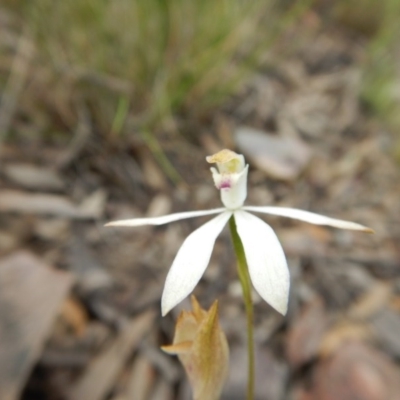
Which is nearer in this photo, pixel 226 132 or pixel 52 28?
pixel 52 28

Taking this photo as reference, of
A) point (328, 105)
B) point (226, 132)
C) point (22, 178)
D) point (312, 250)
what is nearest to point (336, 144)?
point (328, 105)

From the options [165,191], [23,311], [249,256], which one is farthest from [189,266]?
[165,191]

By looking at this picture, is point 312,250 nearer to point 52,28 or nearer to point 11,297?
point 11,297

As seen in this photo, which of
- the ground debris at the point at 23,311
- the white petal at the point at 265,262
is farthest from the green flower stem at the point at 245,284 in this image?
the ground debris at the point at 23,311

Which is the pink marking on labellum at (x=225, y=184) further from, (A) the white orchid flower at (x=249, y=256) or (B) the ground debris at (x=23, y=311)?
(B) the ground debris at (x=23, y=311)

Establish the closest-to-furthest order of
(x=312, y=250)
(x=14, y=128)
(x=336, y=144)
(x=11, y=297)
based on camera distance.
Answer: (x=11, y=297) < (x=312, y=250) < (x=14, y=128) < (x=336, y=144)

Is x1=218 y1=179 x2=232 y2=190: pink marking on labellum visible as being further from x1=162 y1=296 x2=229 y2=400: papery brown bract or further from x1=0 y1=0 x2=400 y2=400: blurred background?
x1=0 y1=0 x2=400 y2=400: blurred background
